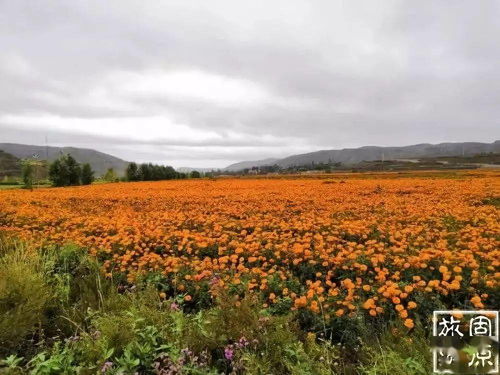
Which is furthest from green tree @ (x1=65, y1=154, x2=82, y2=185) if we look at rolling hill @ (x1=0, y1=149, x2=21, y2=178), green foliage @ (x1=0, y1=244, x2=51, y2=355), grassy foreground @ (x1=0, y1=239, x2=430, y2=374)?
rolling hill @ (x1=0, y1=149, x2=21, y2=178)

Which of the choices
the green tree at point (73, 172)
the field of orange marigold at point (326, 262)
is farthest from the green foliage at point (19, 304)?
the green tree at point (73, 172)

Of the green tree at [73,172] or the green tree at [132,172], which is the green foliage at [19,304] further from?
the green tree at [132,172]

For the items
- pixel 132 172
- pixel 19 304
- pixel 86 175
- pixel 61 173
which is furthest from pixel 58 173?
pixel 19 304

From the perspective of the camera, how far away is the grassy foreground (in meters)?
3.07

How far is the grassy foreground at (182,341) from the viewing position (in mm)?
3066

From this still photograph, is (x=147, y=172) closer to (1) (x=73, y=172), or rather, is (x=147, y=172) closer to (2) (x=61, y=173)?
(1) (x=73, y=172)

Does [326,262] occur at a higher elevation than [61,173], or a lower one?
lower

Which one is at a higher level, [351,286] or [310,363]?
[351,286]

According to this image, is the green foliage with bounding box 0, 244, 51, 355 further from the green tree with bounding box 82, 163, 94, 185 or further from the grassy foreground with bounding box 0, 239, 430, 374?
the green tree with bounding box 82, 163, 94, 185

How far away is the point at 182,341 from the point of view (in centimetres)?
339

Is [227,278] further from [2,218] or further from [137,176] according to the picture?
[137,176]

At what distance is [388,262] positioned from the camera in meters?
5.49

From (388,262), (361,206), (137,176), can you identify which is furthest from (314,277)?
(137,176)

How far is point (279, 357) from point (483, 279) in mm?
3112
